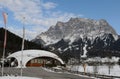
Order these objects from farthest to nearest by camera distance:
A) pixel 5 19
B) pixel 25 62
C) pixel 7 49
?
pixel 7 49 → pixel 25 62 → pixel 5 19

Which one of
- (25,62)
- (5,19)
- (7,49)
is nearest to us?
(5,19)

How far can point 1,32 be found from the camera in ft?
649

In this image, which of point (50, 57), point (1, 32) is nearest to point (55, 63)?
point (50, 57)

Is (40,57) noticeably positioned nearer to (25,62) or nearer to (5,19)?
(25,62)

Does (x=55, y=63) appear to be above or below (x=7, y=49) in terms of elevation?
below

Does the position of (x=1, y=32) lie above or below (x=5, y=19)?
above

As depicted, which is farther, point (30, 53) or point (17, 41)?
point (17, 41)

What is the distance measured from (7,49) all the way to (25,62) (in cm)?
9559

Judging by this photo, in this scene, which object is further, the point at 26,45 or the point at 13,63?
the point at 26,45

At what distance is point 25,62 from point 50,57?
7.83m

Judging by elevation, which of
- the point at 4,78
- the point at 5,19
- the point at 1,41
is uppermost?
the point at 1,41

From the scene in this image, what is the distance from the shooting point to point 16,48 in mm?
188875

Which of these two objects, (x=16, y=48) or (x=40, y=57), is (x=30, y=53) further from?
(x=16, y=48)

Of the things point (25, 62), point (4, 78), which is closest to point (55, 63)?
point (25, 62)
